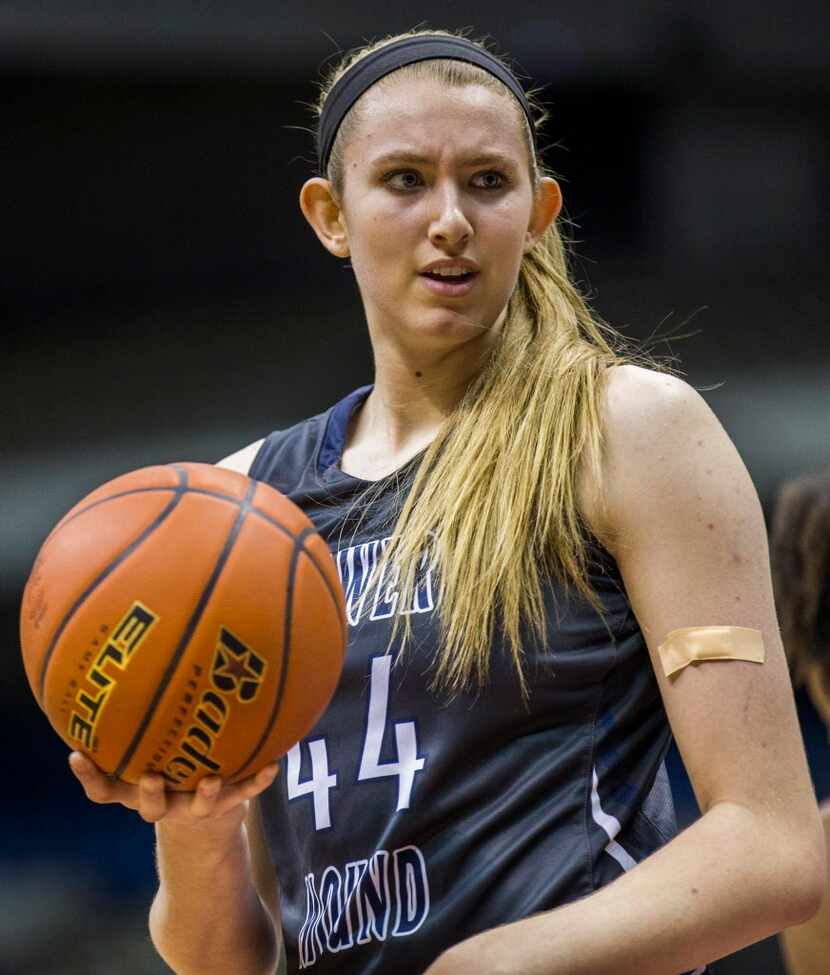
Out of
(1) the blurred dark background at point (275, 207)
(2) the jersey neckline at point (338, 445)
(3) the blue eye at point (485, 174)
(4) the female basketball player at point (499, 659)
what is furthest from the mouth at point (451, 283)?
(1) the blurred dark background at point (275, 207)

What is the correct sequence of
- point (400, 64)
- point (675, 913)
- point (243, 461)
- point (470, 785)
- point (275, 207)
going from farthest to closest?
point (275, 207) → point (243, 461) → point (400, 64) → point (470, 785) → point (675, 913)

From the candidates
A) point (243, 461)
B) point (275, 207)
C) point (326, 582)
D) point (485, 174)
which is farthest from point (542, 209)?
point (275, 207)

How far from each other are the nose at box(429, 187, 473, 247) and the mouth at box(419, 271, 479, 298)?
2.0 inches

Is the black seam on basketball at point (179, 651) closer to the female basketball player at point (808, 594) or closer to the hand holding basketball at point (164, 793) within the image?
the hand holding basketball at point (164, 793)

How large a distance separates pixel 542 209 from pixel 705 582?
664mm

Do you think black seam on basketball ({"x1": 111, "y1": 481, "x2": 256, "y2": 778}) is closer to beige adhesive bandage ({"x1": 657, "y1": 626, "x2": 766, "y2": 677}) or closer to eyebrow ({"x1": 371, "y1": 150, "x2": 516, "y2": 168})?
beige adhesive bandage ({"x1": 657, "y1": 626, "x2": 766, "y2": 677})

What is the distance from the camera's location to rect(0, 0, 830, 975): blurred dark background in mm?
4680

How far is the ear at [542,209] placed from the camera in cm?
202

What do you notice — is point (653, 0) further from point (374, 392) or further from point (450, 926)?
point (450, 926)

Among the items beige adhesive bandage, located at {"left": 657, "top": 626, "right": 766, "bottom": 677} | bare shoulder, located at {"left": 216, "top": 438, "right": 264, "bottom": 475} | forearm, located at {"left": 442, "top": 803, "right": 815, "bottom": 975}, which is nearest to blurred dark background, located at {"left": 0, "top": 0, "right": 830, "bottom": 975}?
bare shoulder, located at {"left": 216, "top": 438, "right": 264, "bottom": 475}

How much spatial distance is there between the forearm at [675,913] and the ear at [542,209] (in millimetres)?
864

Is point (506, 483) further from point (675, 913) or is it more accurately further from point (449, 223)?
point (675, 913)

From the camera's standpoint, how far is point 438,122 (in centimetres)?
188

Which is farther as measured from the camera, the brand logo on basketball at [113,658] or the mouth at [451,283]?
Result: the mouth at [451,283]
